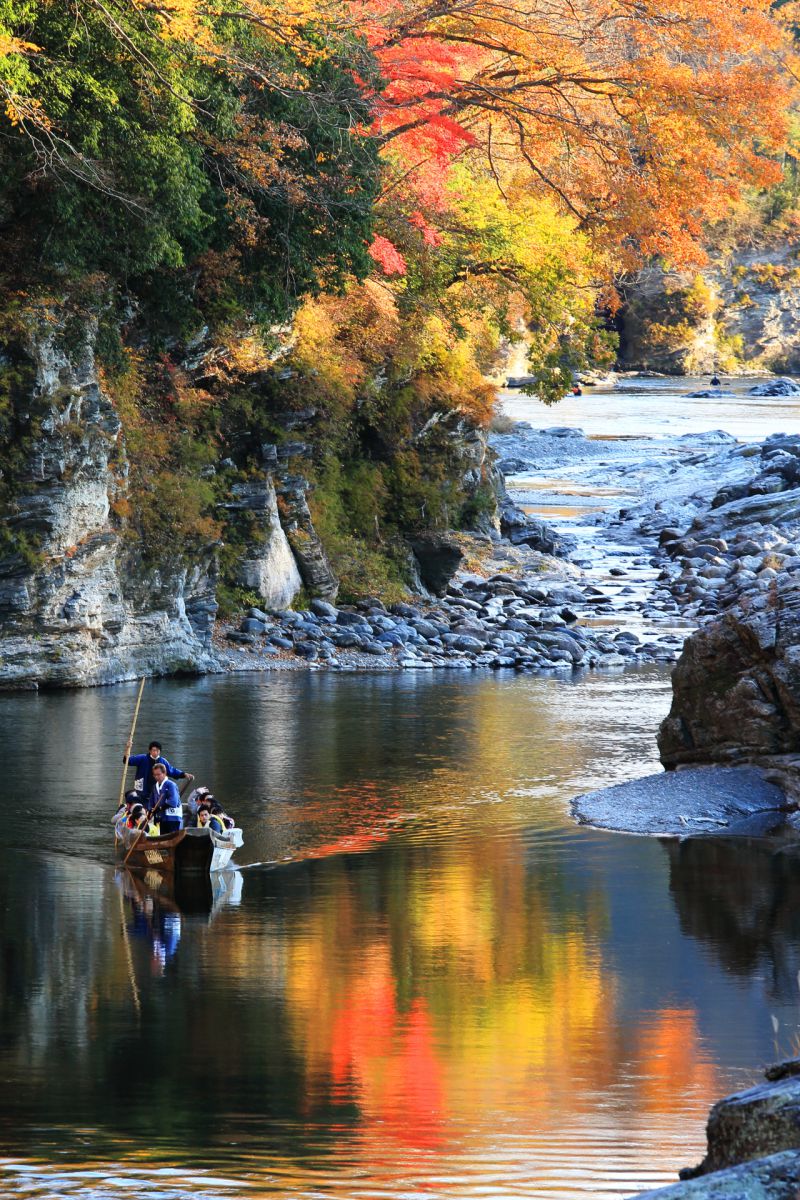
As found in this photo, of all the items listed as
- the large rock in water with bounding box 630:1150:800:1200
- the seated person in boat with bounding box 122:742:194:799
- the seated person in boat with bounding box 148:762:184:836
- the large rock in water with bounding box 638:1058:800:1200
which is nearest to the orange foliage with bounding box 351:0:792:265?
the seated person in boat with bounding box 122:742:194:799

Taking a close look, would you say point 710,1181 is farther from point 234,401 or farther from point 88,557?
point 234,401

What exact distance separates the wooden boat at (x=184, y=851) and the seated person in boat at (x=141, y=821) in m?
0.10

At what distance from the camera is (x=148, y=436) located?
34719 millimetres

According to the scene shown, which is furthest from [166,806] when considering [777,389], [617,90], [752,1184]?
[777,389]

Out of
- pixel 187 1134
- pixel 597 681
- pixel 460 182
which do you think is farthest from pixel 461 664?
pixel 187 1134

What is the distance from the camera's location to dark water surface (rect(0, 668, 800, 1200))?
34.6 ft

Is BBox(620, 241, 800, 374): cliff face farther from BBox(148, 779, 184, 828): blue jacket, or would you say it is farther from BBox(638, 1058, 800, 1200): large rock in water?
BBox(638, 1058, 800, 1200): large rock in water

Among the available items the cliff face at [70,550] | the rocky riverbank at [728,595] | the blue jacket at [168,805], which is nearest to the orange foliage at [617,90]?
the cliff face at [70,550]

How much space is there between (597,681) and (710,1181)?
29316mm

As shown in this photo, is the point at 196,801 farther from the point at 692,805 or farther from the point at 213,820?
the point at 692,805

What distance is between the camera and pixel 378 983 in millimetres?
14961

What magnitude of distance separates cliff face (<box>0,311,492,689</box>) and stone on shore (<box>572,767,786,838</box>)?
13251mm

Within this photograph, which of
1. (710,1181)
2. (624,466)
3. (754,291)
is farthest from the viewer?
(754,291)

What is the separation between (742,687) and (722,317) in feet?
308
